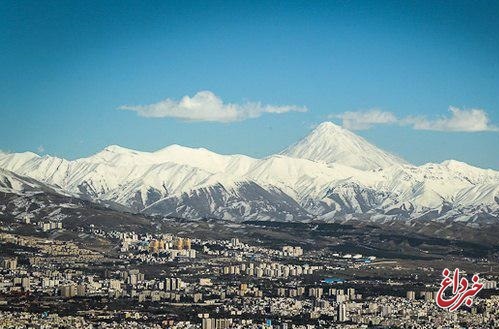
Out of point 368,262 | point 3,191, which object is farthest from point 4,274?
point 3,191

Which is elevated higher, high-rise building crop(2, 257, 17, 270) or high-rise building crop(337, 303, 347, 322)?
high-rise building crop(2, 257, 17, 270)

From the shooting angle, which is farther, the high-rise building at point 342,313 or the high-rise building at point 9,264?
the high-rise building at point 9,264

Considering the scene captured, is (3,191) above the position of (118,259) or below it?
above

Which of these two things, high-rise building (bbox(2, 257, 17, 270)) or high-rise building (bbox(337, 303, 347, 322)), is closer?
high-rise building (bbox(337, 303, 347, 322))

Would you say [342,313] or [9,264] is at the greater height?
[9,264]

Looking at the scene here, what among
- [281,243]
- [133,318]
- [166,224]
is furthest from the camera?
[166,224]

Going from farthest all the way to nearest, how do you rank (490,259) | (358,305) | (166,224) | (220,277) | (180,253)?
(166,224), (490,259), (180,253), (220,277), (358,305)

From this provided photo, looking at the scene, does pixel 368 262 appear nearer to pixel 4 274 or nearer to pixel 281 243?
pixel 281 243

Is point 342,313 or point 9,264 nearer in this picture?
point 342,313

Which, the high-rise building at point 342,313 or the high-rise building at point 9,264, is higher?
the high-rise building at point 9,264

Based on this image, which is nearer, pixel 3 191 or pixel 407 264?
pixel 407 264
